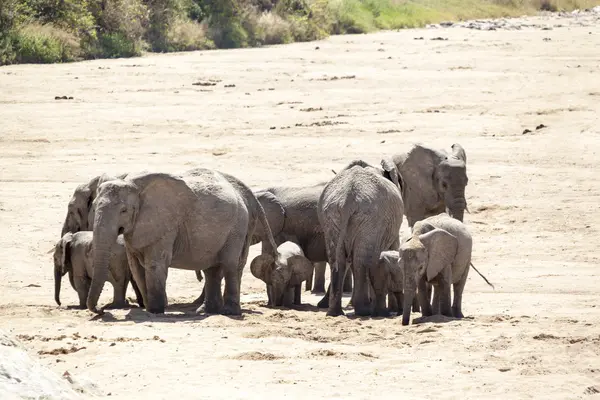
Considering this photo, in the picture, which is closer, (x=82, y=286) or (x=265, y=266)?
(x=82, y=286)

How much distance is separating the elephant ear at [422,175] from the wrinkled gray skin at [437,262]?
131 inches

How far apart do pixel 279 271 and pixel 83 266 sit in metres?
1.96

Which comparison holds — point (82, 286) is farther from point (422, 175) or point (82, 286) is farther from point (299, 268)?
point (422, 175)

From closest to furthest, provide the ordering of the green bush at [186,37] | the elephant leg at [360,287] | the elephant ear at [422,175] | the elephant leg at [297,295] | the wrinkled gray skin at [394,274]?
the wrinkled gray skin at [394,274], the elephant leg at [360,287], the elephant leg at [297,295], the elephant ear at [422,175], the green bush at [186,37]

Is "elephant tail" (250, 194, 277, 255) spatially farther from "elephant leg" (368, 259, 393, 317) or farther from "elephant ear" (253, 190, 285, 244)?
"elephant leg" (368, 259, 393, 317)

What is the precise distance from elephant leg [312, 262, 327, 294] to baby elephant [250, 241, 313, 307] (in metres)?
1.17

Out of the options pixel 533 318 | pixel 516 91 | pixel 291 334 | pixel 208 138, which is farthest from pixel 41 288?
pixel 516 91

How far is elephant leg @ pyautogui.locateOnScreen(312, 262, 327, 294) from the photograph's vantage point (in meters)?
15.5

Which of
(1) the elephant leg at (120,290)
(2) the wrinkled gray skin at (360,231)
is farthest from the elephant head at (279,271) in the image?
(1) the elephant leg at (120,290)

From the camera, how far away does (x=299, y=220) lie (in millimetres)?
15133

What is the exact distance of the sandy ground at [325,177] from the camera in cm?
1016

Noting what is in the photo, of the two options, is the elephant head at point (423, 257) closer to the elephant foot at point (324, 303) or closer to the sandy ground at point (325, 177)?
the sandy ground at point (325, 177)

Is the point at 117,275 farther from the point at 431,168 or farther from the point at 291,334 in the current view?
the point at 431,168

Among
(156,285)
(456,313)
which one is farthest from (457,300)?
(156,285)
